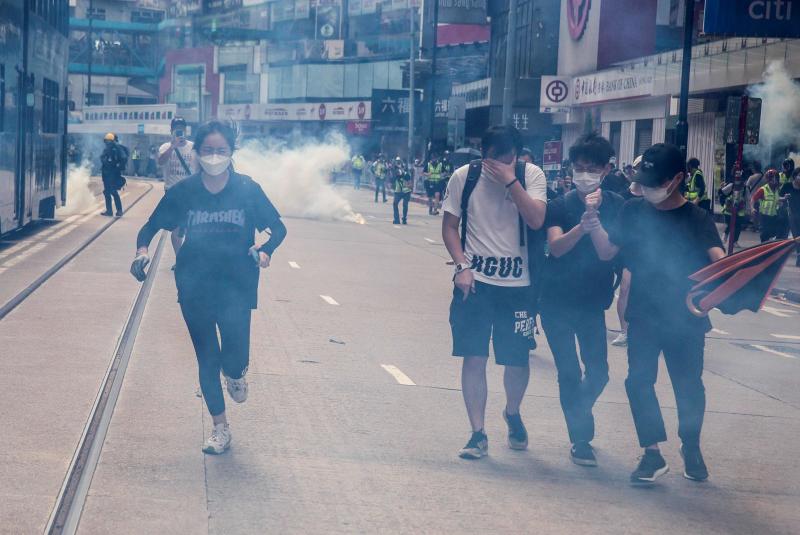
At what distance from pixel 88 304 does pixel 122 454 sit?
6398 millimetres

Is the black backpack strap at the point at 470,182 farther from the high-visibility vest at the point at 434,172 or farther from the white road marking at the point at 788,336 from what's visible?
the high-visibility vest at the point at 434,172

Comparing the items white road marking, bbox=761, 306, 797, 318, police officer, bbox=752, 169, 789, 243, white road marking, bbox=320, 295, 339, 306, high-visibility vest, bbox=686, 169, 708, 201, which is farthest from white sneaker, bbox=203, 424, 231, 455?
police officer, bbox=752, 169, 789, 243

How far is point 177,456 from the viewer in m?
6.56

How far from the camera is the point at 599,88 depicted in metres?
39.6

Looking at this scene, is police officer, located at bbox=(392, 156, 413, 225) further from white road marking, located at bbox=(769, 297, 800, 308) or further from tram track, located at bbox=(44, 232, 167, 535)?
tram track, located at bbox=(44, 232, 167, 535)

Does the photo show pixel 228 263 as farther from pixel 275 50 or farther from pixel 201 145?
pixel 275 50

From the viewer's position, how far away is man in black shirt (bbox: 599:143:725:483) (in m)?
6.37

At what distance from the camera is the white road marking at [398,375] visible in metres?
9.04

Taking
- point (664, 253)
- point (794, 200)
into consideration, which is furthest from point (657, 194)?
point (794, 200)

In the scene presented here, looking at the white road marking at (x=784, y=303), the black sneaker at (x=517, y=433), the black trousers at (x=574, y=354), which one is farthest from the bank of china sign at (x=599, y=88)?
the black sneaker at (x=517, y=433)

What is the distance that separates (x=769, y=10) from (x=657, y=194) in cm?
1381

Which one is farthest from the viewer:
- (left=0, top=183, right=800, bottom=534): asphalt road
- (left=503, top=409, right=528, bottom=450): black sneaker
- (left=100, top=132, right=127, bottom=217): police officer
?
(left=100, top=132, right=127, bottom=217): police officer

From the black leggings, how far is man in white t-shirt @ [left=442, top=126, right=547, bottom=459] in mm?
1116

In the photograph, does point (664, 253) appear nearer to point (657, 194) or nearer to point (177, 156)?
point (657, 194)
